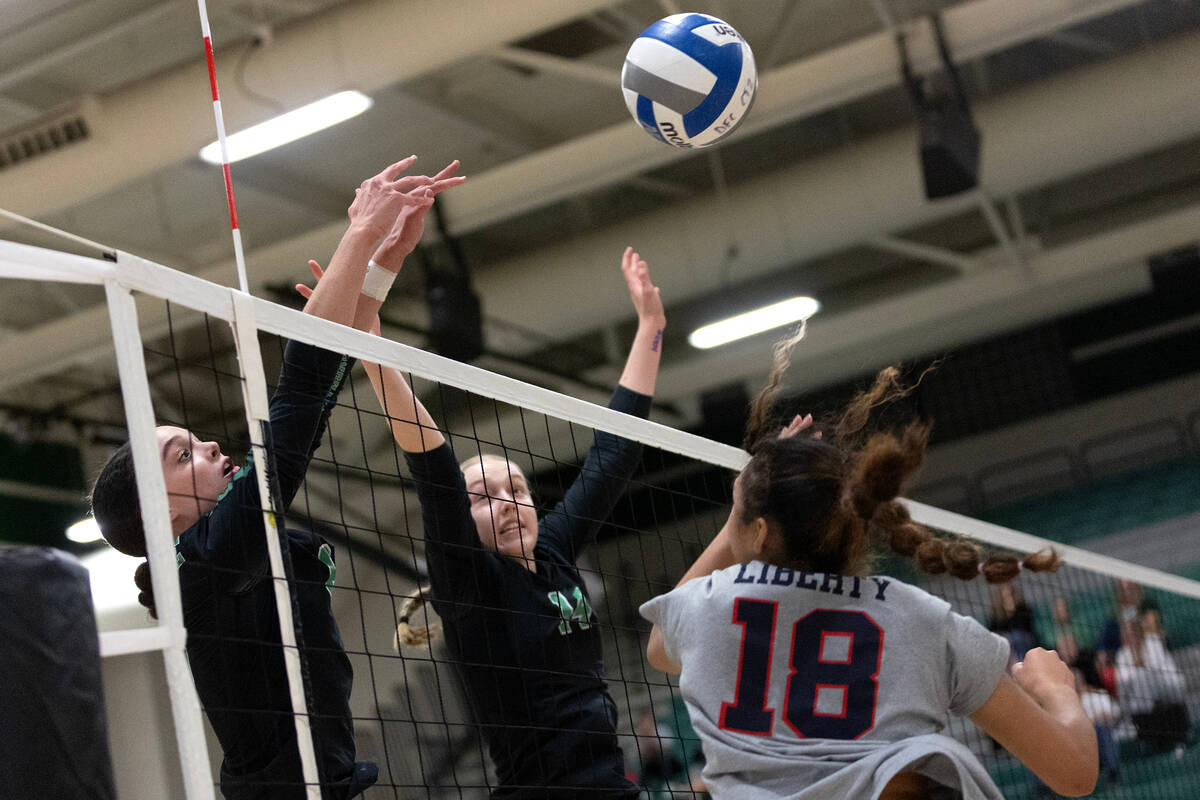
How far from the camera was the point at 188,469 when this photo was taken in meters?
2.58

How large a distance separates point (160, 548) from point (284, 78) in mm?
6041

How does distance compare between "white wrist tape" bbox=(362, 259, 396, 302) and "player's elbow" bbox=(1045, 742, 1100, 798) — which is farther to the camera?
"white wrist tape" bbox=(362, 259, 396, 302)

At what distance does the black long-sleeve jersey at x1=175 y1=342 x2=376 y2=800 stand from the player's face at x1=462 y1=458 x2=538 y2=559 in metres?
0.57

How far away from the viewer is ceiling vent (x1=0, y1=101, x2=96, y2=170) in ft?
26.3

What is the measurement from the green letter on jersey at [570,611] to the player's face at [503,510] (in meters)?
0.13

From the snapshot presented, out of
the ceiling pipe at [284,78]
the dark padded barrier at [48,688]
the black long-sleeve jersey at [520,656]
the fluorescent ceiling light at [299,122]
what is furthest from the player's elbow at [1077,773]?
the fluorescent ceiling light at [299,122]

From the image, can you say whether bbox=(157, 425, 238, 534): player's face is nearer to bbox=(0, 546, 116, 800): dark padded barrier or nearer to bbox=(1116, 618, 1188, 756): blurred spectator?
bbox=(0, 546, 116, 800): dark padded barrier

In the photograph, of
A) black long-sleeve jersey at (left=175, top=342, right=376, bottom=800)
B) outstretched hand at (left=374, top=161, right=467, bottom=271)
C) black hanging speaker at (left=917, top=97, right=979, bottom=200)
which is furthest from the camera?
black hanging speaker at (left=917, top=97, right=979, bottom=200)

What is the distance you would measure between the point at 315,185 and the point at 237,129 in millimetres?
3019

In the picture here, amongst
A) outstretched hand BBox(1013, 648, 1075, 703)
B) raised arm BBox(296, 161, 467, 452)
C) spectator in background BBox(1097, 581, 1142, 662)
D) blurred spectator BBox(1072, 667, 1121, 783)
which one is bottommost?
blurred spectator BBox(1072, 667, 1121, 783)

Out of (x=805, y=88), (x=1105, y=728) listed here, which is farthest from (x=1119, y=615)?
(x=805, y=88)

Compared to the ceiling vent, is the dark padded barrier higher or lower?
lower

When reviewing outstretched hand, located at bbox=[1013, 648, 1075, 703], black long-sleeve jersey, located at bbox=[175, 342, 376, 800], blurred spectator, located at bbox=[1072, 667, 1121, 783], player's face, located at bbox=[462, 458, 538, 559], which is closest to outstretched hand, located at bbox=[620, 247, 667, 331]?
player's face, located at bbox=[462, 458, 538, 559]

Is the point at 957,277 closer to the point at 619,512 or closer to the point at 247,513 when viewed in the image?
the point at 619,512
